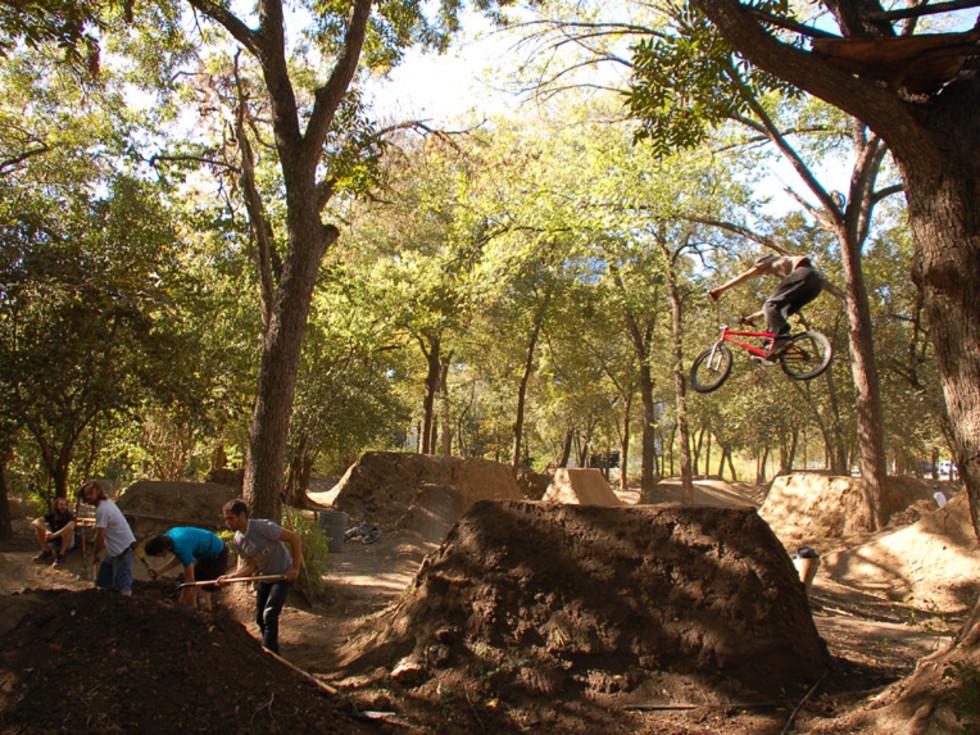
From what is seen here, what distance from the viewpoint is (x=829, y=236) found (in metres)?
24.3

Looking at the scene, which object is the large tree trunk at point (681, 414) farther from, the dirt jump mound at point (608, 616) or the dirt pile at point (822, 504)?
the dirt jump mound at point (608, 616)

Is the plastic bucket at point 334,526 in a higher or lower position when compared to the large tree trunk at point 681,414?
lower

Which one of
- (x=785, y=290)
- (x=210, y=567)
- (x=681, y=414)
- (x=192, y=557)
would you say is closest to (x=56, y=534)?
(x=210, y=567)

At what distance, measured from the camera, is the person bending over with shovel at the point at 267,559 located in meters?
5.80

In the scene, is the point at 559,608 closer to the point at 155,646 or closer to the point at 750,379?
the point at 155,646

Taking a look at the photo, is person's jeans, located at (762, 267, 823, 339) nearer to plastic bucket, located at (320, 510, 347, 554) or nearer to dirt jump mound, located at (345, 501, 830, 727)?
dirt jump mound, located at (345, 501, 830, 727)

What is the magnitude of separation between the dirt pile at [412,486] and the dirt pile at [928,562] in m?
7.64

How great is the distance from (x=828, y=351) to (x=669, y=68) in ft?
13.1

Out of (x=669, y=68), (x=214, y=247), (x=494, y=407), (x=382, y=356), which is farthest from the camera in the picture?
(x=494, y=407)

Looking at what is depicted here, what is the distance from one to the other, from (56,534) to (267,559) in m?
4.37

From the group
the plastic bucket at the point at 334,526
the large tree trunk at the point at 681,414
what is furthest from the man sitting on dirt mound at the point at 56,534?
the large tree trunk at the point at 681,414

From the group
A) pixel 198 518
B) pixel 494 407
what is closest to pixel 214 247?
pixel 198 518

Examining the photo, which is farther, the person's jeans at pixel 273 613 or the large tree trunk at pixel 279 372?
the large tree trunk at pixel 279 372

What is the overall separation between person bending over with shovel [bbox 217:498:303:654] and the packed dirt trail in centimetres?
55
